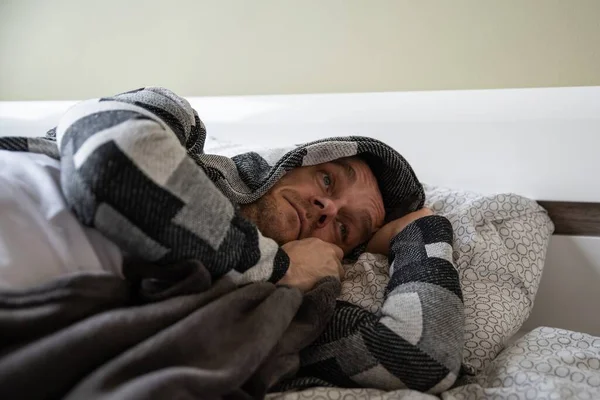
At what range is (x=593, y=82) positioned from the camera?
1458 millimetres

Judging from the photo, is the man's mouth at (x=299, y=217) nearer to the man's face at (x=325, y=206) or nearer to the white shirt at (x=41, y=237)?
the man's face at (x=325, y=206)

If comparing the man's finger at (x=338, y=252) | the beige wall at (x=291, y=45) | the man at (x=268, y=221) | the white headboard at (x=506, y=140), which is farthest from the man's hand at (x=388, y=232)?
the beige wall at (x=291, y=45)

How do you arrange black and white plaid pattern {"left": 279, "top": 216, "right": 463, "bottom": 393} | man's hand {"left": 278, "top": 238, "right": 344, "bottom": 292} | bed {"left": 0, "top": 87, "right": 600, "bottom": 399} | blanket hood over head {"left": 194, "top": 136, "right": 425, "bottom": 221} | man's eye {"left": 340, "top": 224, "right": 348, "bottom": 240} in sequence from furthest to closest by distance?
bed {"left": 0, "top": 87, "right": 600, "bottom": 399}
man's eye {"left": 340, "top": 224, "right": 348, "bottom": 240}
blanket hood over head {"left": 194, "top": 136, "right": 425, "bottom": 221}
man's hand {"left": 278, "top": 238, "right": 344, "bottom": 292}
black and white plaid pattern {"left": 279, "top": 216, "right": 463, "bottom": 393}

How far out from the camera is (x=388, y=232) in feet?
4.30

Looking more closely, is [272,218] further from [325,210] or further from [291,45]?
[291,45]

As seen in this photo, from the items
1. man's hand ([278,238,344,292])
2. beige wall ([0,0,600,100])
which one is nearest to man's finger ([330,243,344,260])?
man's hand ([278,238,344,292])

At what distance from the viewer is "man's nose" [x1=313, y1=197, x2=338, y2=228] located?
1223mm

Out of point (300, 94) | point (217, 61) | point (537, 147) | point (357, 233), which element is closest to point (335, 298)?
point (357, 233)

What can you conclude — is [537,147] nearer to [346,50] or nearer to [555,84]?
[555,84]

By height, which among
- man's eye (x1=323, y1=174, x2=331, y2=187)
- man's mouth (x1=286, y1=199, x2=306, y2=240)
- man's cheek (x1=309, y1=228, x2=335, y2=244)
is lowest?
man's cheek (x1=309, y1=228, x2=335, y2=244)

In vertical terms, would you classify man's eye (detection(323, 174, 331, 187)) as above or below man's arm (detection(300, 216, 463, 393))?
above

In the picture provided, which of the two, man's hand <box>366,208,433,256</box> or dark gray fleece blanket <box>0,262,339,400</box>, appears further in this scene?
man's hand <box>366,208,433,256</box>

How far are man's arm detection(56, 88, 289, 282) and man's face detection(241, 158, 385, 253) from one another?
295mm

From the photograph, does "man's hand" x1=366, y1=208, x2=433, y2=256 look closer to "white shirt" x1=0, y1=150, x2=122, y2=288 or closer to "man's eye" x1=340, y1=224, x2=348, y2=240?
"man's eye" x1=340, y1=224, x2=348, y2=240
